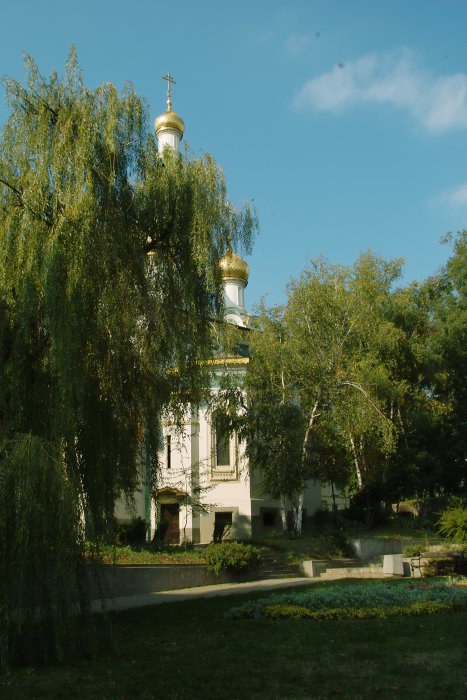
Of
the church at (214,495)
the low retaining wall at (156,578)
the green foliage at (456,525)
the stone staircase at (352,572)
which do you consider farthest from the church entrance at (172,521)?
the green foliage at (456,525)

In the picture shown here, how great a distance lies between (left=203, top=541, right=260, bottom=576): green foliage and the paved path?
1.41ft

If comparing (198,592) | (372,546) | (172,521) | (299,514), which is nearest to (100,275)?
(198,592)

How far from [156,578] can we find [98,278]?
9.09 meters

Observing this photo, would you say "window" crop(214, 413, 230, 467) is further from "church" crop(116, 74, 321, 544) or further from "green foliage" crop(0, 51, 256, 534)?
"green foliage" crop(0, 51, 256, 534)

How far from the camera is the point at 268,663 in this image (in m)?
8.05

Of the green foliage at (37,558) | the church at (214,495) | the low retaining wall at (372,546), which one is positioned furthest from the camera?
the church at (214,495)

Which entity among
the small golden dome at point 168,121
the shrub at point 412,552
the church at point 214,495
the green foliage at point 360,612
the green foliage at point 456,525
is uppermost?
the small golden dome at point 168,121

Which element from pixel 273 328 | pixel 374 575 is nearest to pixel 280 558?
pixel 374 575

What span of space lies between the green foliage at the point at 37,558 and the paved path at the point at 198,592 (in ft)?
18.9

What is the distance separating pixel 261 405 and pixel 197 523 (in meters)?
6.34

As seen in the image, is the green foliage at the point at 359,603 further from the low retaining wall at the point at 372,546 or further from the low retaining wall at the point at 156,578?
the low retaining wall at the point at 372,546

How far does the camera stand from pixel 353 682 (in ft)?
23.2

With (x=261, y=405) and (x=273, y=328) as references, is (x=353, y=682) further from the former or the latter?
(x=273, y=328)

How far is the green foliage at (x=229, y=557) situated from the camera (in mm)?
17875
